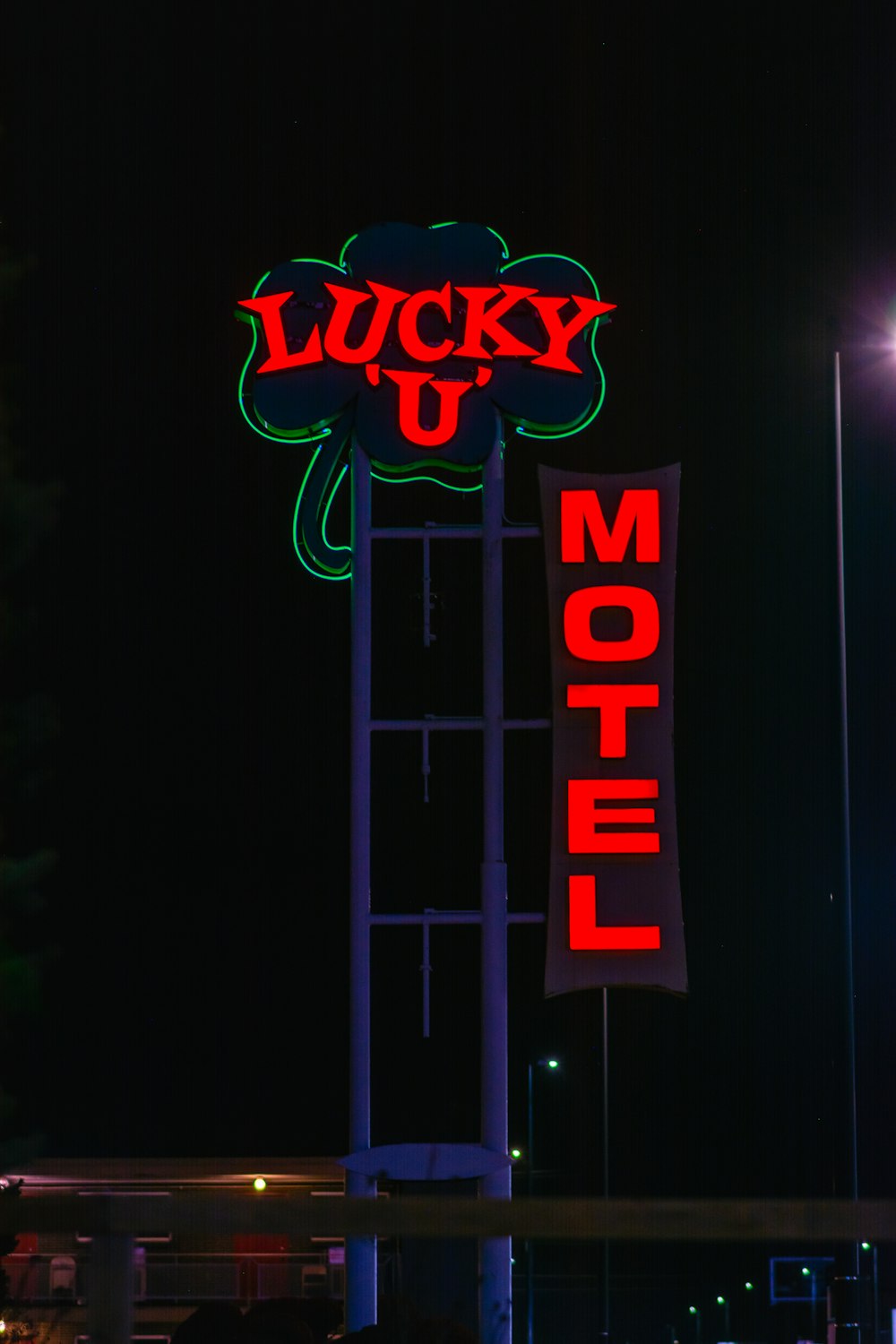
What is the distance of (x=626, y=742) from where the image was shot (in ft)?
56.4

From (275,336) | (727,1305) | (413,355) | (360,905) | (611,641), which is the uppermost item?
(275,336)

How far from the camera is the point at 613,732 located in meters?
17.2

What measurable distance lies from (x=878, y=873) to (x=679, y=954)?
60.2 ft

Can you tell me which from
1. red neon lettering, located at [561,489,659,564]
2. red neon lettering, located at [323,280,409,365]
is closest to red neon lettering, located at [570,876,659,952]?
red neon lettering, located at [561,489,659,564]

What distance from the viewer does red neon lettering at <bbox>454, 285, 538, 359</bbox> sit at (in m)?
18.1

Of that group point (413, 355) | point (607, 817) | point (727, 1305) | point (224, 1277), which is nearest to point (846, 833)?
point (607, 817)

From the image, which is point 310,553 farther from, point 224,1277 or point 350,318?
point 224,1277

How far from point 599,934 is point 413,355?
5607 mm

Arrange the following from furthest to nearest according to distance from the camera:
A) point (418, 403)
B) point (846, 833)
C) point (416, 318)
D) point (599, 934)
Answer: point (846, 833) → point (416, 318) → point (418, 403) → point (599, 934)

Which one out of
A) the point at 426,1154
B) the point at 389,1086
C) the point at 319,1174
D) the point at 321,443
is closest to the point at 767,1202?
the point at 426,1154

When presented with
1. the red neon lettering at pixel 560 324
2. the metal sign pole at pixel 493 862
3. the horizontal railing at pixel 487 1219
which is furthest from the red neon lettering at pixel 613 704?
the horizontal railing at pixel 487 1219

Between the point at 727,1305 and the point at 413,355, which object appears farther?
the point at 727,1305

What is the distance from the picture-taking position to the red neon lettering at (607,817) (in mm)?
17078

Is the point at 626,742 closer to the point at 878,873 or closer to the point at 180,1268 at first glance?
the point at 878,873
